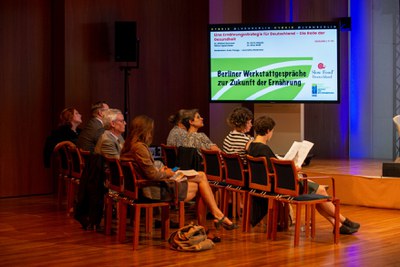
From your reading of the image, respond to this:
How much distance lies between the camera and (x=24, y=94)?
10188 millimetres

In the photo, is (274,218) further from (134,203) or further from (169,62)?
(169,62)

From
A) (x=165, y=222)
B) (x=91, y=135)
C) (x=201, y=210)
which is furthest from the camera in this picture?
(x=91, y=135)

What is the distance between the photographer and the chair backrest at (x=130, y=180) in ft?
21.6

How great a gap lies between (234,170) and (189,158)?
762mm

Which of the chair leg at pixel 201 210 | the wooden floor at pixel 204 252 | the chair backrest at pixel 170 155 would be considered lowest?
the wooden floor at pixel 204 252

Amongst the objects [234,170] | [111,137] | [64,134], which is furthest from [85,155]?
[234,170]

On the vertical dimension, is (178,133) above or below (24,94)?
below

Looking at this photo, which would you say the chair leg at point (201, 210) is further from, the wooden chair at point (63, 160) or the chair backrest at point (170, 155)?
the wooden chair at point (63, 160)

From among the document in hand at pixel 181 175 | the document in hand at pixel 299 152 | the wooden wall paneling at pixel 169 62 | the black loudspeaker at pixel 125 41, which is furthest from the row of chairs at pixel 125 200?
the wooden wall paneling at pixel 169 62

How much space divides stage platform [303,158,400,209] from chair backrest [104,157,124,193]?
321 centimetres

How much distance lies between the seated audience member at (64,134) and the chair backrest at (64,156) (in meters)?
0.12

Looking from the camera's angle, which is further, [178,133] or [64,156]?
[64,156]

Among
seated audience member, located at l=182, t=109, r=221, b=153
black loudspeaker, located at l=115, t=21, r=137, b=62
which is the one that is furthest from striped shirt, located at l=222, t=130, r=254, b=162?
black loudspeaker, located at l=115, t=21, r=137, b=62

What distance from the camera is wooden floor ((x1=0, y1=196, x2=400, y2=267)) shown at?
604 centimetres
